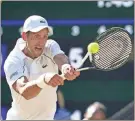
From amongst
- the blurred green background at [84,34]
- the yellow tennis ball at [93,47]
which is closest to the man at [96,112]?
the blurred green background at [84,34]

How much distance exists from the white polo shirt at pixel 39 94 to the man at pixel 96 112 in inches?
69.7

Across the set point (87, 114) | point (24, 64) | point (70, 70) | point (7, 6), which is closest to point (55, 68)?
point (24, 64)

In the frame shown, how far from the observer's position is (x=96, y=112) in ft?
23.6

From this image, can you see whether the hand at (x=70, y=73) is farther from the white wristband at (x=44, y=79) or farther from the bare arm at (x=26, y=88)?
the bare arm at (x=26, y=88)

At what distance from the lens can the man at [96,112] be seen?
7152mm

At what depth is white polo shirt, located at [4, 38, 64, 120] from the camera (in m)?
5.25

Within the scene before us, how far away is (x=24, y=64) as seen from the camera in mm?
5223

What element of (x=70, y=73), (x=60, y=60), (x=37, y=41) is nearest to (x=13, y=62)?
(x=37, y=41)

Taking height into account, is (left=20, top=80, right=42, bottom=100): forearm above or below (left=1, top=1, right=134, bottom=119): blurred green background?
above

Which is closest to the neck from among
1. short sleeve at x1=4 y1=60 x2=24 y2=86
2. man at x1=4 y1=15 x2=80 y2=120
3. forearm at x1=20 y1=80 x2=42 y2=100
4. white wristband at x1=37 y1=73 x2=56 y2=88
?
man at x1=4 y1=15 x2=80 y2=120

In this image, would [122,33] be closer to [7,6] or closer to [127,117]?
[127,117]

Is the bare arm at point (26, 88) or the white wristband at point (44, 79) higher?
the white wristband at point (44, 79)

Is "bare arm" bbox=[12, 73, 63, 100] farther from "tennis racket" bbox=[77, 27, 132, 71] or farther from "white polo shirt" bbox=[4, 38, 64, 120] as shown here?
"tennis racket" bbox=[77, 27, 132, 71]

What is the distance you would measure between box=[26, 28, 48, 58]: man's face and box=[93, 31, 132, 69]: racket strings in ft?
1.12
